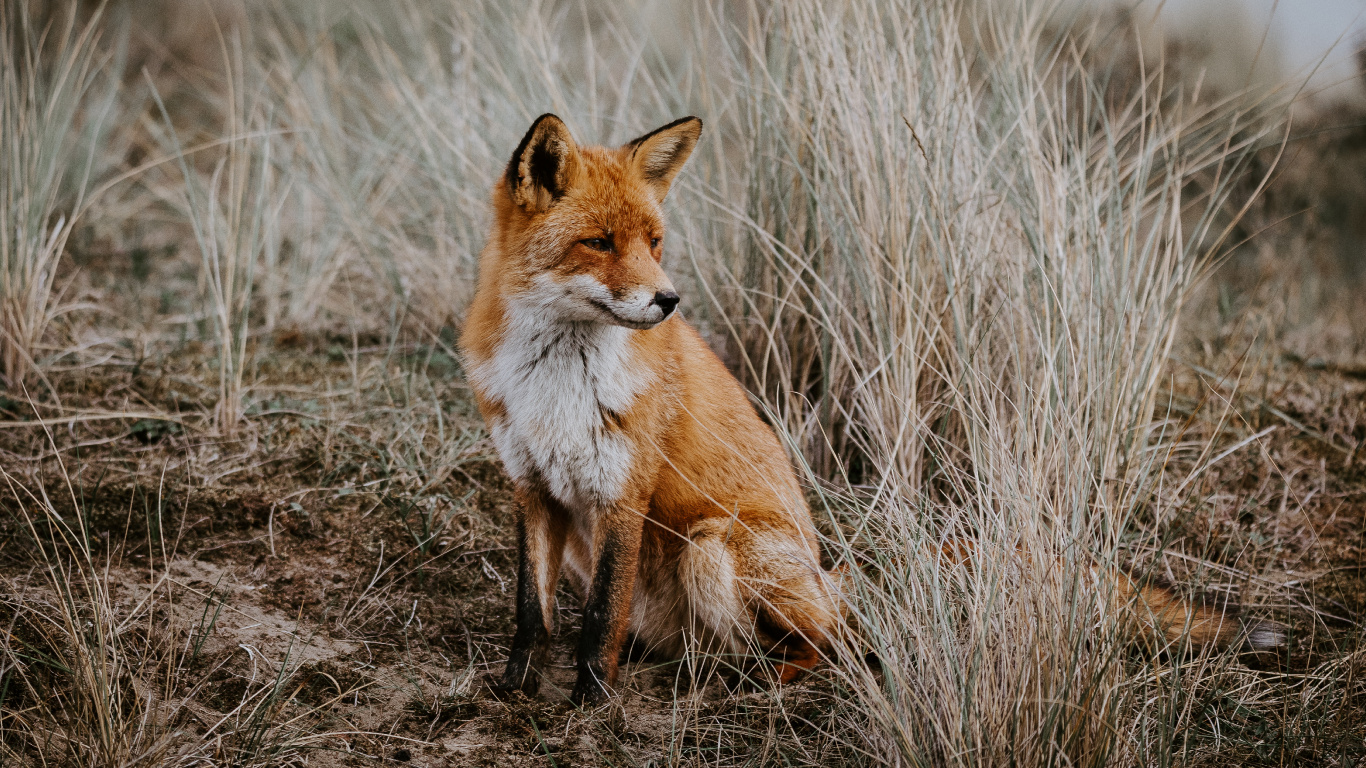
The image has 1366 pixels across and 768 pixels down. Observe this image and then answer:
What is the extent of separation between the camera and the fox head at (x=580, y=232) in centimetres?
258

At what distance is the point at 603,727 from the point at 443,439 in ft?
5.38

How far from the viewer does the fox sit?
8.80ft

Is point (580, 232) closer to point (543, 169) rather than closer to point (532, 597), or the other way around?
point (543, 169)

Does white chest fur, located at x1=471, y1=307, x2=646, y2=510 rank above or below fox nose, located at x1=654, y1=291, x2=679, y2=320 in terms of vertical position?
below

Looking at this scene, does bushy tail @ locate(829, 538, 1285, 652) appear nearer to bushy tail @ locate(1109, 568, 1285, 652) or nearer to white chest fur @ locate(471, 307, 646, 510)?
bushy tail @ locate(1109, 568, 1285, 652)

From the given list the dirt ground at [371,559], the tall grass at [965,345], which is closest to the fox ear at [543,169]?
the tall grass at [965,345]

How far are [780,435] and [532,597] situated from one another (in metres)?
0.91

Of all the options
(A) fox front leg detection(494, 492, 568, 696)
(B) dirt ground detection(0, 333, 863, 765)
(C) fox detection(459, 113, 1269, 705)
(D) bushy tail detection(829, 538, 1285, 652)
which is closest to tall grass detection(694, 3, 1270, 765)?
(D) bushy tail detection(829, 538, 1285, 652)

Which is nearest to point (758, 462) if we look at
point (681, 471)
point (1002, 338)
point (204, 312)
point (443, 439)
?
point (681, 471)

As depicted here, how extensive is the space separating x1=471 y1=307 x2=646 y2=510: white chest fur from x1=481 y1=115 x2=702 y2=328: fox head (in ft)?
0.32

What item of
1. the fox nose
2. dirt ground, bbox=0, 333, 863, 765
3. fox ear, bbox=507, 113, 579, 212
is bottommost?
dirt ground, bbox=0, 333, 863, 765

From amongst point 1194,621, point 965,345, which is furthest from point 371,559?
point 1194,621

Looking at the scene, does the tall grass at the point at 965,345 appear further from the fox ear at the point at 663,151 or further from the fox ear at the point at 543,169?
the fox ear at the point at 543,169

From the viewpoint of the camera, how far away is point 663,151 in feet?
9.68
